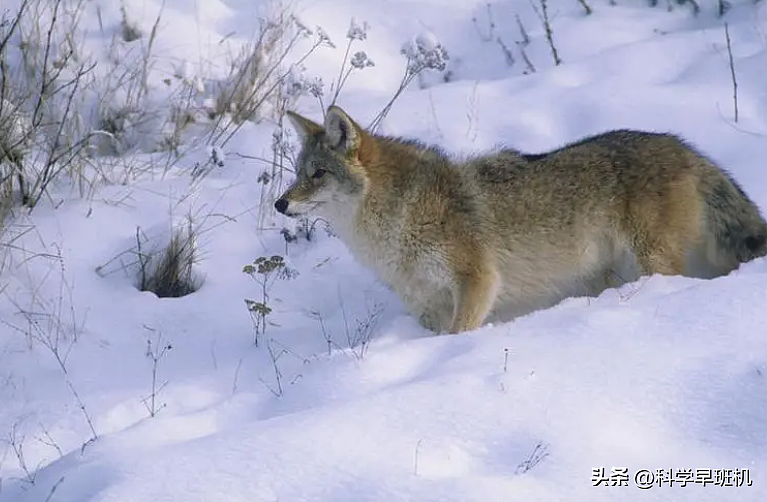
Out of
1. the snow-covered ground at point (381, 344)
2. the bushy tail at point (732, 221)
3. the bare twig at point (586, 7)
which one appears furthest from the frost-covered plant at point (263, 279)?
the bare twig at point (586, 7)

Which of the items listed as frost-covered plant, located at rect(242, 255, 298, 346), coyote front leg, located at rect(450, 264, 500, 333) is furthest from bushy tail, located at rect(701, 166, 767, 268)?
frost-covered plant, located at rect(242, 255, 298, 346)

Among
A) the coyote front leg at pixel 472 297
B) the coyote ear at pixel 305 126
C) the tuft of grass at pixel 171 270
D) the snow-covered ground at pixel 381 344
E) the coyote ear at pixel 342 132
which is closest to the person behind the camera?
the snow-covered ground at pixel 381 344

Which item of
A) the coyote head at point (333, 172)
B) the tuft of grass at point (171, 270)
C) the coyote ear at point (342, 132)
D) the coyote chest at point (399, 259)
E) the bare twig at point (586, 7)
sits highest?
the coyote ear at point (342, 132)

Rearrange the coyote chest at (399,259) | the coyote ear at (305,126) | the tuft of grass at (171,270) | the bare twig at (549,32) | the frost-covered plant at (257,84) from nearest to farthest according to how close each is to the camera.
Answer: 1. the coyote chest at (399,259)
2. the coyote ear at (305,126)
3. the tuft of grass at (171,270)
4. the frost-covered plant at (257,84)
5. the bare twig at (549,32)

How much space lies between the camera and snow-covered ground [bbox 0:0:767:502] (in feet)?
13.8

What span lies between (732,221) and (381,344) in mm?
2247

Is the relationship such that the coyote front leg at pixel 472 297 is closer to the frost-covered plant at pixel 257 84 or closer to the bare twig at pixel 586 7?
the frost-covered plant at pixel 257 84

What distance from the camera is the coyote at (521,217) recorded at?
645 centimetres

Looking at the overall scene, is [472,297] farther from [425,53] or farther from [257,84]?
[257,84]

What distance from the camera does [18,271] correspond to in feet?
23.6

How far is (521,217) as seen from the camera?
21.9ft

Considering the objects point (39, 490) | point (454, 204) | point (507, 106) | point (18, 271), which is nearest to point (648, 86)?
point (507, 106)

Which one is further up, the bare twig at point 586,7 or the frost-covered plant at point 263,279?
the bare twig at point 586,7

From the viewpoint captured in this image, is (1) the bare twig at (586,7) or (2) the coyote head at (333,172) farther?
(1) the bare twig at (586,7)
